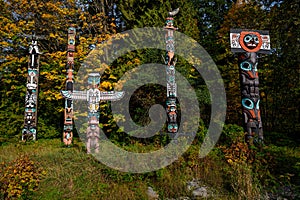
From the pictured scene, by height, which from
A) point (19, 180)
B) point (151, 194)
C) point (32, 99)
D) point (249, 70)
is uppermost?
point (249, 70)

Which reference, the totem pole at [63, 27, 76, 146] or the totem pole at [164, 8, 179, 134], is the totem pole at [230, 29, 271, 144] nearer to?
the totem pole at [164, 8, 179, 134]

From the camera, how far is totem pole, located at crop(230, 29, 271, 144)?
7.10 metres

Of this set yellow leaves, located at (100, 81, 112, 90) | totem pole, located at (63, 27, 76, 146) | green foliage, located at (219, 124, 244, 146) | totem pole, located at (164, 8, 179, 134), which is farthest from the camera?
yellow leaves, located at (100, 81, 112, 90)

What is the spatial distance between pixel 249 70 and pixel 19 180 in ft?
20.8

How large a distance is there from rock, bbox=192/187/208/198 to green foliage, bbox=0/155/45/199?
304 centimetres

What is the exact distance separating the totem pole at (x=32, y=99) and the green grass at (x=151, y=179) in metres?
4.00

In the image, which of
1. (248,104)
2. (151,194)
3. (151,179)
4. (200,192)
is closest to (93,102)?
(151,179)

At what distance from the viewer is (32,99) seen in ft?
32.8

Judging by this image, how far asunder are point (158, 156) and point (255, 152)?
2168 millimetres

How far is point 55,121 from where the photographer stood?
44.7 feet

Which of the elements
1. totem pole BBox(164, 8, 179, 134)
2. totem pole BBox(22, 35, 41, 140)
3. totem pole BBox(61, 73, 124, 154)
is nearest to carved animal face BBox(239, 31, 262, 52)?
totem pole BBox(164, 8, 179, 134)

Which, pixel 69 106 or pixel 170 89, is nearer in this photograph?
pixel 170 89

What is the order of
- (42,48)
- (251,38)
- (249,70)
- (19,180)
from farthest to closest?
(42,48), (251,38), (249,70), (19,180)

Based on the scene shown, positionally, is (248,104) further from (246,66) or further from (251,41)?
(251,41)
